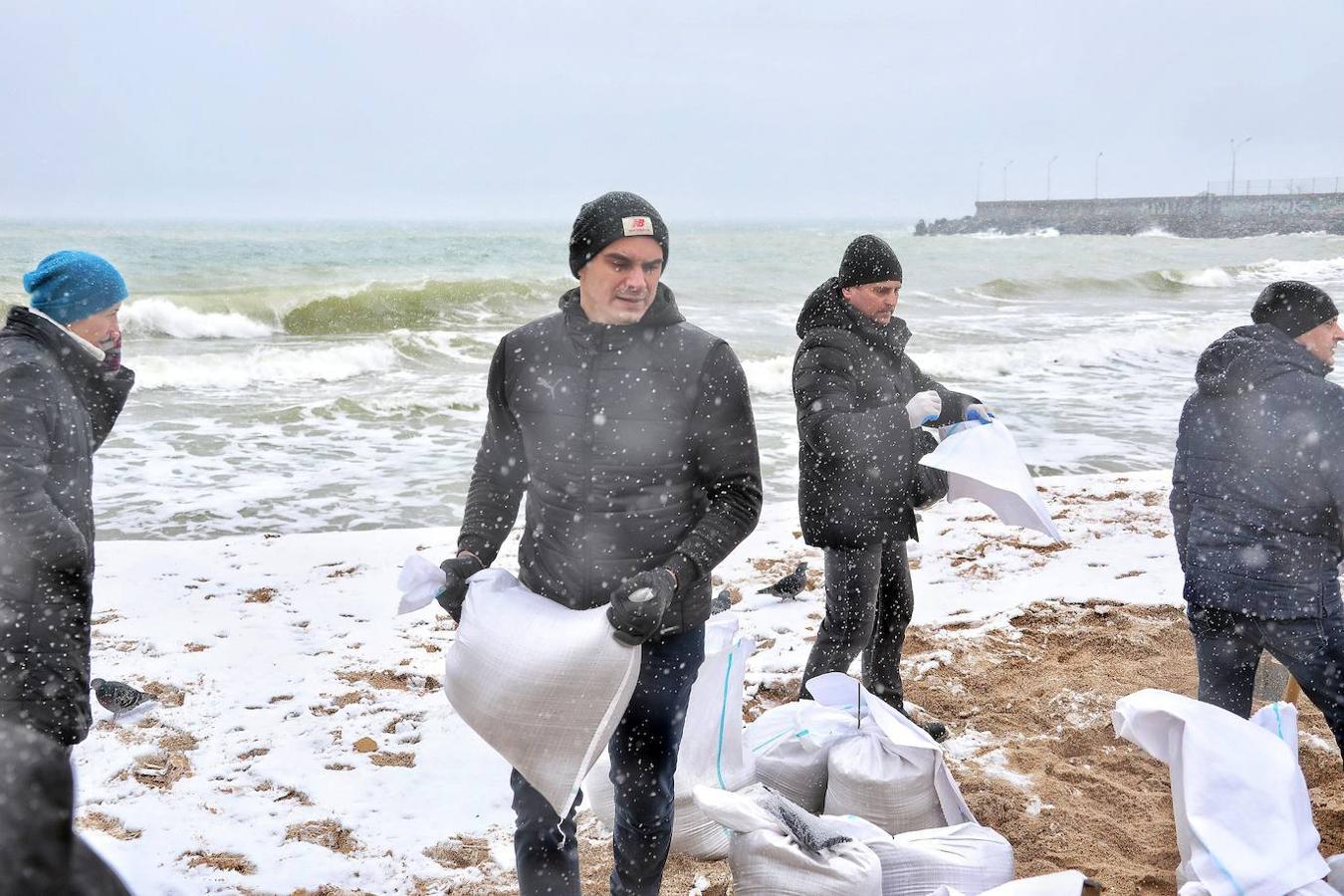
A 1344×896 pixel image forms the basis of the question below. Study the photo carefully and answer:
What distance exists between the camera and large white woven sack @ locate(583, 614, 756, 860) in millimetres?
2793

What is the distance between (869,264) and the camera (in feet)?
10.6

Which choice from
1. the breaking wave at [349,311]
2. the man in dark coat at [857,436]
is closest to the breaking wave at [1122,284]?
the breaking wave at [349,311]

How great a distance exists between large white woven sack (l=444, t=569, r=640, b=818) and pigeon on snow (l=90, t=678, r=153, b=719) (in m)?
2.18

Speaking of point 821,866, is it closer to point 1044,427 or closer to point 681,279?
point 1044,427

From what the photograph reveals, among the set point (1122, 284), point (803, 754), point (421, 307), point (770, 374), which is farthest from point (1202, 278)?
point (803, 754)

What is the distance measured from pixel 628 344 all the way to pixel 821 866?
4.06ft

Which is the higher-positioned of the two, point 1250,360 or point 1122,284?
point 1122,284

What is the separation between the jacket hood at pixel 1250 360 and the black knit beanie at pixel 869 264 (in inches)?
36.2

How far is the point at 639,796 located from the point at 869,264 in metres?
1.75

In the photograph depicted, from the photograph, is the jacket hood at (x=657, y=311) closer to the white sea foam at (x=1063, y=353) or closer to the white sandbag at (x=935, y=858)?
the white sandbag at (x=935, y=858)

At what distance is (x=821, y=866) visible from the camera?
2.37 m

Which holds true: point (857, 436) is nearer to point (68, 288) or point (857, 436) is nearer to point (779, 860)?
point (779, 860)

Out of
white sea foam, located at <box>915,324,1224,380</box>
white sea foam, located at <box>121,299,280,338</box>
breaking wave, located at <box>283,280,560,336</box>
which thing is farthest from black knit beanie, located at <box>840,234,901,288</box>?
white sea foam, located at <box>121,299,280,338</box>

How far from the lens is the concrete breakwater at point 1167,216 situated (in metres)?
69.9
